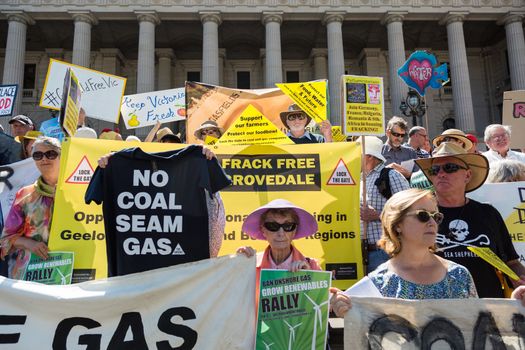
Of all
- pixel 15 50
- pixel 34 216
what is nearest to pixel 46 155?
pixel 34 216

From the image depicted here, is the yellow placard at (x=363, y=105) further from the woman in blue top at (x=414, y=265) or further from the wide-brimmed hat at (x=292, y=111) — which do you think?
the woman in blue top at (x=414, y=265)

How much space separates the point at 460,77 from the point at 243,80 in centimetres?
1515

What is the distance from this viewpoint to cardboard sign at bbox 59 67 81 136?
4.70 metres

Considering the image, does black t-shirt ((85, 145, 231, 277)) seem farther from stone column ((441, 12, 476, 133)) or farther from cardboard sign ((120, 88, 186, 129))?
stone column ((441, 12, 476, 133))

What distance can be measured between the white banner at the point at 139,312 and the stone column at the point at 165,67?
30.9 metres

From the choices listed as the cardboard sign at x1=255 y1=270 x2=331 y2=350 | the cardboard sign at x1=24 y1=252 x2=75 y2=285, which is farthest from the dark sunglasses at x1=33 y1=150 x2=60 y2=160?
the cardboard sign at x1=255 y1=270 x2=331 y2=350

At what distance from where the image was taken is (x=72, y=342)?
2.79m

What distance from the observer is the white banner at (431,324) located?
2508 mm

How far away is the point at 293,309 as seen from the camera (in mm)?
2840

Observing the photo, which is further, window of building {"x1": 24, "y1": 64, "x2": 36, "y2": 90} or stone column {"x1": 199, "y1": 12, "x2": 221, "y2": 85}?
window of building {"x1": 24, "y1": 64, "x2": 36, "y2": 90}

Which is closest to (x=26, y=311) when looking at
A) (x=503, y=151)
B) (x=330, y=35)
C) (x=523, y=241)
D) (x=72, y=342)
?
(x=72, y=342)

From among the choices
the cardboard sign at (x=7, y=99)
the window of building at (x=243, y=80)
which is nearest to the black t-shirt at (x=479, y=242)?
the cardboard sign at (x=7, y=99)

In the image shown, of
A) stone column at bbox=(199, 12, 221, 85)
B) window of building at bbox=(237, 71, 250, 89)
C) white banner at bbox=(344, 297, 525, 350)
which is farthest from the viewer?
window of building at bbox=(237, 71, 250, 89)

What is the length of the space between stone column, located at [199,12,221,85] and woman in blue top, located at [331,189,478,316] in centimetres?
2488
